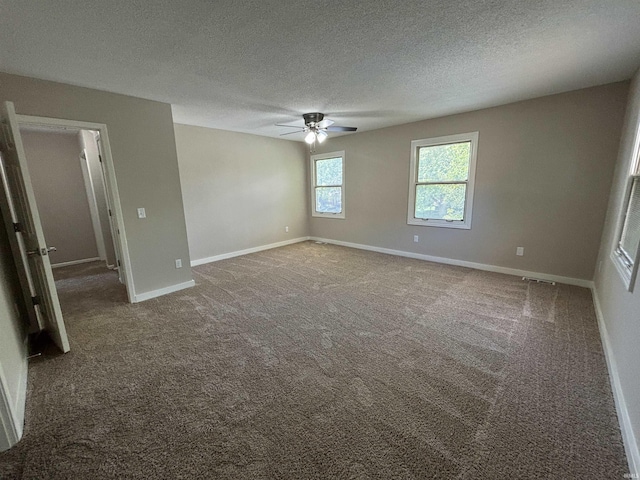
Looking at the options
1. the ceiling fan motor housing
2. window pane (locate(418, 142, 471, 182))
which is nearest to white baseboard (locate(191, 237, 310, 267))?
the ceiling fan motor housing

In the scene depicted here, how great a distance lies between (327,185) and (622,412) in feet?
18.2

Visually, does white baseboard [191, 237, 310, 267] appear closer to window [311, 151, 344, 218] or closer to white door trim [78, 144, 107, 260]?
window [311, 151, 344, 218]

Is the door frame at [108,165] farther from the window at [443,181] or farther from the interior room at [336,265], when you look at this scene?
the window at [443,181]

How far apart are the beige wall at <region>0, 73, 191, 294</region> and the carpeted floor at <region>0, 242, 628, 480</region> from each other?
Result: 58 centimetres

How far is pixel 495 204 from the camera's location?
13.0 feet

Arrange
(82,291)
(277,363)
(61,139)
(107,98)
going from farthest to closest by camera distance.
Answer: (61,139) < (82,291) < (107,98) < (277,363)

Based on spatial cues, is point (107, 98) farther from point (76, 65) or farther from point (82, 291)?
point (82, 291)

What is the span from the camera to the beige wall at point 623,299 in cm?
147

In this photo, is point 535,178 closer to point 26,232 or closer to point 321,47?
point 321,47

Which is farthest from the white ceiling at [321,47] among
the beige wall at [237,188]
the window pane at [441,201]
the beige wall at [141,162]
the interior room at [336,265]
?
the beige wall at [237,188]

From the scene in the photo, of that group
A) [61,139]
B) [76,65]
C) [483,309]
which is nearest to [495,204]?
[483,309]

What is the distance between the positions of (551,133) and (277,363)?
4.38 metres

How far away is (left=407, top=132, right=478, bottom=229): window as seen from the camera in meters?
4.20

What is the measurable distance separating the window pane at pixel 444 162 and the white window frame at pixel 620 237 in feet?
6.50
